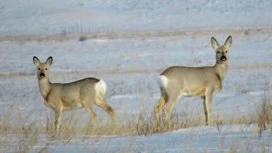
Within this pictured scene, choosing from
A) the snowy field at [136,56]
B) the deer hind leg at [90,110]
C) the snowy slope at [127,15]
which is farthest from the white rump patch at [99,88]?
the snowy slope at [127,15]

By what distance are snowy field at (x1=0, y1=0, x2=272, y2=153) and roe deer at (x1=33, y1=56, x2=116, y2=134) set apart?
0.62m

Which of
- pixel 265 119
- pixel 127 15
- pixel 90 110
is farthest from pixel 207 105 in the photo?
pixel 127 15

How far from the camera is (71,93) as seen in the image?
46.6ft

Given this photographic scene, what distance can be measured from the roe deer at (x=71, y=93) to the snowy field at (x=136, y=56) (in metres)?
0.62

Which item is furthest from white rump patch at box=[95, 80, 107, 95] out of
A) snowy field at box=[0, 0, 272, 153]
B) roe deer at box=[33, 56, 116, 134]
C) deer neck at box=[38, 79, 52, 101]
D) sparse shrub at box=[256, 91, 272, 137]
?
sparse shrub at box=[256, 91, 272, 137]

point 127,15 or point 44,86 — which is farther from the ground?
point 127,15

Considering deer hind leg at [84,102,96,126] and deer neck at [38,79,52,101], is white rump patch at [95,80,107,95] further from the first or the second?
deer neck at [38,79,52,101]

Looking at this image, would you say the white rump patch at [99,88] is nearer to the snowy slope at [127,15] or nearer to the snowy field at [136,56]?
the snowy field at [136,56]

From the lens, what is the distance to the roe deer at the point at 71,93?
46.0 ft

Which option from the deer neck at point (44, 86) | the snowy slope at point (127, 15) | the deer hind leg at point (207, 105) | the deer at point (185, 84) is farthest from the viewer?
the snowy slope at point (127, 15)

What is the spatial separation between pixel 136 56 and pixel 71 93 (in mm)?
19796

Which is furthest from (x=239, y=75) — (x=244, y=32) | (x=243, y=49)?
(x=244, y=32)

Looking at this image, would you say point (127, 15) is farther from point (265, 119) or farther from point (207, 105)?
point (265, 119)

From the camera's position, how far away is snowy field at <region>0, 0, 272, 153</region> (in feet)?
26.7
